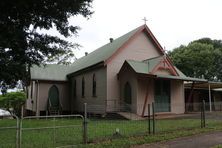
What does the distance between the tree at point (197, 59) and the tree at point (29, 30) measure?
41.4 metres

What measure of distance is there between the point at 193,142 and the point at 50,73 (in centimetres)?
2283

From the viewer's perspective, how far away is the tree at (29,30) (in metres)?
11.1

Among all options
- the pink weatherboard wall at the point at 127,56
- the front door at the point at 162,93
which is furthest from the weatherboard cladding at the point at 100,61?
the front door at the point at 162,93

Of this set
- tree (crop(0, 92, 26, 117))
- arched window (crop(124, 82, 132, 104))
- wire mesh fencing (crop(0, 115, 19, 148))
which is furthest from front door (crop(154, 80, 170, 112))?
tree (crop(0, 92, 26, 117))

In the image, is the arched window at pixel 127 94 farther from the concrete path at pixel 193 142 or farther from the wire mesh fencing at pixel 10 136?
the concrete path at pixel 193 142

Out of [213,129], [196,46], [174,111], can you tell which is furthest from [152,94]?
[196,46]

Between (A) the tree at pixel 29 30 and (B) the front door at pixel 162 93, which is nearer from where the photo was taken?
(A) the tree at pixel 29 30

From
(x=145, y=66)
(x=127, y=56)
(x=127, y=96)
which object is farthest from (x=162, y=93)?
(x=127, y=56)

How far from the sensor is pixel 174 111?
23188mm

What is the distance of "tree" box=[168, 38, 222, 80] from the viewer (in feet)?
167

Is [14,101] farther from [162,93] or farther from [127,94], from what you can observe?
[162,93]

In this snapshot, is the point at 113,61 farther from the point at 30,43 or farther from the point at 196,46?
the point at 196,46

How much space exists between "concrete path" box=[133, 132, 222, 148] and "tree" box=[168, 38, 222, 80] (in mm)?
41142

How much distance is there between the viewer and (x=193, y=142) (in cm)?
1048
